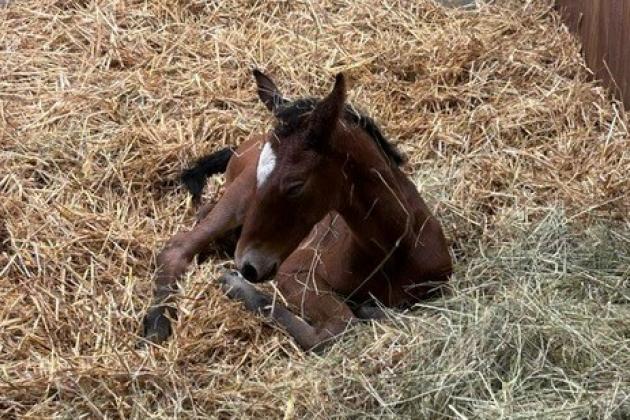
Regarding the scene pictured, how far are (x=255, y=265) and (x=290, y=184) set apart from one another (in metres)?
0.31

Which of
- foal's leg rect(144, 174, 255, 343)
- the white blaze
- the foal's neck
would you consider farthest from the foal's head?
foal's leg rect(144, 174, 255, 343)

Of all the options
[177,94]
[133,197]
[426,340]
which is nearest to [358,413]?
[426,340]

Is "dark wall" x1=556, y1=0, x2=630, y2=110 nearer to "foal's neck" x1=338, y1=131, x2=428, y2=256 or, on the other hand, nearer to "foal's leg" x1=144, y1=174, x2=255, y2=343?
"foal's neck" x1=338, y1=131, x2=428, y2=256

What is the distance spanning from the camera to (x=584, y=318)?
383cm

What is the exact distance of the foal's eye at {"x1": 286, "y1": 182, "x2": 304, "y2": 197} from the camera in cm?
393

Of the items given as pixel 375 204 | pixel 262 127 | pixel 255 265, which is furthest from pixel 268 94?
pixel 262 127

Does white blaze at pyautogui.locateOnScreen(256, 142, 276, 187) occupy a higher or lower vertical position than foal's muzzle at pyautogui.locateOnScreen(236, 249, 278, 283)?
higher

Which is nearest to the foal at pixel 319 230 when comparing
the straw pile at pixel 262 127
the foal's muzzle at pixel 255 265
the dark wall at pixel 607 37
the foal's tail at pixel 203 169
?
the foal's muzzle at pixel 255 265

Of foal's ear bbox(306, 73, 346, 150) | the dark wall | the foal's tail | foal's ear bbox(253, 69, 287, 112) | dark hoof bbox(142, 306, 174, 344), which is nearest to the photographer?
foal's ear bbox(306, 73, 346, 150)

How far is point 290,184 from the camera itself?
12.9 ft

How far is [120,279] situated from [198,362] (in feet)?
2.30

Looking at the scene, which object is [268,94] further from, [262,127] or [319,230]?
[262,127]

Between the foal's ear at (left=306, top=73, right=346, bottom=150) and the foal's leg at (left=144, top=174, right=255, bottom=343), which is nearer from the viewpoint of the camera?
the foal's ear at (left=306, top=73, right=346, bottom=150)

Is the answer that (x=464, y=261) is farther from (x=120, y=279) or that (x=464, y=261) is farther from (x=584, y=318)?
(x=120, y=279)
